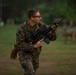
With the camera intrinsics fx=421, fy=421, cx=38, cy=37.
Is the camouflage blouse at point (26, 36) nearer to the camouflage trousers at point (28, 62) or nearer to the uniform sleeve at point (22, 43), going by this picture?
the uniform sleeve at point (22, 43)

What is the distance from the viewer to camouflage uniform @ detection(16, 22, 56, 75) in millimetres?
9086

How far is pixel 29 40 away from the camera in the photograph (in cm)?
923

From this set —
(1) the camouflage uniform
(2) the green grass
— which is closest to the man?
(1) the camouflage uniform

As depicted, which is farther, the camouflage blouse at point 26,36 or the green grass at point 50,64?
the green grass at point 50,64

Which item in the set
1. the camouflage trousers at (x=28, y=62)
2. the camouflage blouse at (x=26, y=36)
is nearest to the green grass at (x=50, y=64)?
the camouflage trousers at (x=28, y=62)

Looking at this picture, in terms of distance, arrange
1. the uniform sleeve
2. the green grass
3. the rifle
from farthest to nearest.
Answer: the green grass → the rifle → the uniform sleeve

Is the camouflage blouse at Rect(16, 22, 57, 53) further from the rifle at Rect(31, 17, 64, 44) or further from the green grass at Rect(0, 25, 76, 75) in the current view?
the green grass at Rect(0, 25, 76, 75)

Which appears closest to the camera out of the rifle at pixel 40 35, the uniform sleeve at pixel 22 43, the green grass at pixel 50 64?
the uniform sleeve at pixel 22 43

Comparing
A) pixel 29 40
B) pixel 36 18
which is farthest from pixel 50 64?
pixel 36 18

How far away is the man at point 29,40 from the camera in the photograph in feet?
29.8

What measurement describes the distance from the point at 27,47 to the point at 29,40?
24 cm

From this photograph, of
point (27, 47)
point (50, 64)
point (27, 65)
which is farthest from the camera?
point (50, 64)

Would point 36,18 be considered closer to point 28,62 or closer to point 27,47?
point 27,47

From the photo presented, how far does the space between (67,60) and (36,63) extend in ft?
25.4
